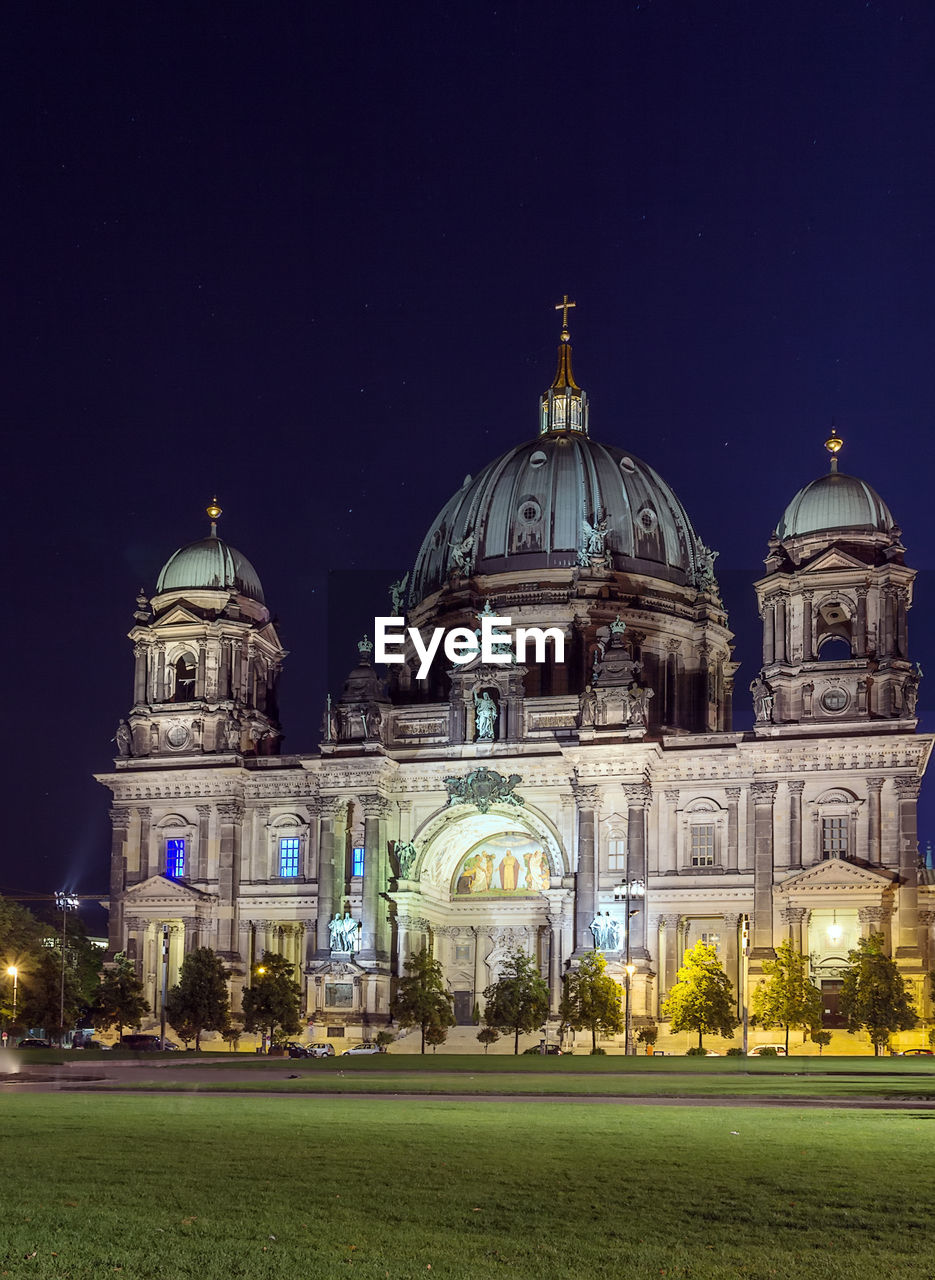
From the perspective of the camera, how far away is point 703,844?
9538 cm

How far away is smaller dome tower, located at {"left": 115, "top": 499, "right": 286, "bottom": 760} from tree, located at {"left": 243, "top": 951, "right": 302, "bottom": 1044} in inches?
634

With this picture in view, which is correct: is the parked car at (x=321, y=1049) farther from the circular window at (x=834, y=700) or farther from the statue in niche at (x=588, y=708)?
the circular window at (x=834, y=700)

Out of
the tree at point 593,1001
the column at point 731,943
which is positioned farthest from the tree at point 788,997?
the tree at point 593,1001

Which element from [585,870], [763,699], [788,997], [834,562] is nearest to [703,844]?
[585,870]

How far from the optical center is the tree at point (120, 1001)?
9444cm

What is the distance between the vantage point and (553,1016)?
3652 inches

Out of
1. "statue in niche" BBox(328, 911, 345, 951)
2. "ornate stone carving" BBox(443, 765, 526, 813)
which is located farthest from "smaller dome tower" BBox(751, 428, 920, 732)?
"statue in niche" BBox(328, 911, 345, 951)

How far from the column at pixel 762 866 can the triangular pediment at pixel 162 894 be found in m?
33.0

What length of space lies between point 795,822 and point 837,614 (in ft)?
43.2

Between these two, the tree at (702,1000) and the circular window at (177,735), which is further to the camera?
the circular window at (177,735)

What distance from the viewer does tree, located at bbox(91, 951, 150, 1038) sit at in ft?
310

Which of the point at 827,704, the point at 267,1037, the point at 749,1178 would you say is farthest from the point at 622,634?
the point at 749,1178

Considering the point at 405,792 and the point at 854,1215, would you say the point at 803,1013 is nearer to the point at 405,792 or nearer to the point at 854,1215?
the point at 405,792

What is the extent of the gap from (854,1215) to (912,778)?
7504 cm
